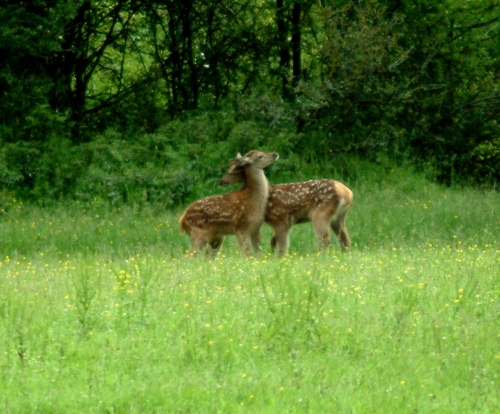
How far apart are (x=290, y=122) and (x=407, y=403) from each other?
48.1 feet

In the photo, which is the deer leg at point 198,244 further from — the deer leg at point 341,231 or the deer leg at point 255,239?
the deer leg at point 341,231

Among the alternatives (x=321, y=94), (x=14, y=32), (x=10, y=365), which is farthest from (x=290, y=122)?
(x=10, y=365)

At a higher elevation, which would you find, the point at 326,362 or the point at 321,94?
the point at 321,94

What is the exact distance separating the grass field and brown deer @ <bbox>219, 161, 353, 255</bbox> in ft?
6.39

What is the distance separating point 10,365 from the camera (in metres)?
7.37

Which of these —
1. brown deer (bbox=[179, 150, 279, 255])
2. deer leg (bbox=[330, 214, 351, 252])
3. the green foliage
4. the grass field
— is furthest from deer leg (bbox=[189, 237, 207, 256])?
the green foliage

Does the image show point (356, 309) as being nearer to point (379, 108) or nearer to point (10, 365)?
point (10, 365)

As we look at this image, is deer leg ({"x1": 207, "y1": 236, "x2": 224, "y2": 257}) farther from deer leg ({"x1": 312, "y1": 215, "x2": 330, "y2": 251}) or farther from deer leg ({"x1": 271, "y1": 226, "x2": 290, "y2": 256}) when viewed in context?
deer leg ({"x1": 312, "y1": 215, "x2": 330, "y2": 251})

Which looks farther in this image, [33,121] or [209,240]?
[33,121]

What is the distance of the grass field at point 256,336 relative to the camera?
22.7 feet

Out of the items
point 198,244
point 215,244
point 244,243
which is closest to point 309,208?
point 244,243

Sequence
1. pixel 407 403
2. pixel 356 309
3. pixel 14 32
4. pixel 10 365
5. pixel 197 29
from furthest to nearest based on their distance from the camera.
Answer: pixel 197 29 < pixel 14 32 < pixel 356 309 < pixel 10 365 < pixel 407 403

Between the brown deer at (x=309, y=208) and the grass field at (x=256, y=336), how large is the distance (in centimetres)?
195

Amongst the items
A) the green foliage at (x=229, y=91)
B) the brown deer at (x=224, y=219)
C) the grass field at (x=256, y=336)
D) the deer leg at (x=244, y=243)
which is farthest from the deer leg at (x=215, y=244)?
the green foliage at (x=229, y=91)
